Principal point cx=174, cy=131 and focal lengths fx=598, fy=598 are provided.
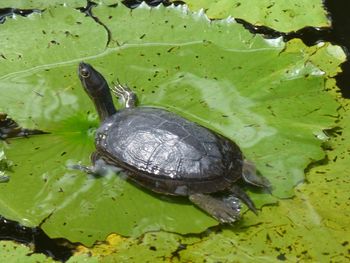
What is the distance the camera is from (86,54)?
3.76 meters

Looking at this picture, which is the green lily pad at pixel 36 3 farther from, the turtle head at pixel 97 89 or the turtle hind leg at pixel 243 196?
the turtle hind leg at pixel 243 196

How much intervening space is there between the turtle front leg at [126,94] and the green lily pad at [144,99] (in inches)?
2.7

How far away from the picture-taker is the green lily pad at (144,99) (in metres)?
3.06

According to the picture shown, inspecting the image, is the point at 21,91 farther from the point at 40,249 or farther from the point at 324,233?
the point at 324,233

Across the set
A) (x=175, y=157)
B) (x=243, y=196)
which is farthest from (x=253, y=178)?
(x=175, y=157)

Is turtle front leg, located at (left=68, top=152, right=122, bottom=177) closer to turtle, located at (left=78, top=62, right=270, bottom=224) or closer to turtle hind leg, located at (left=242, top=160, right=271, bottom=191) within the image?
turtle, located at (left=78, top=62, right=270, bottom=224)

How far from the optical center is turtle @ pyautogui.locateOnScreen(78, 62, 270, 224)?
3.03m

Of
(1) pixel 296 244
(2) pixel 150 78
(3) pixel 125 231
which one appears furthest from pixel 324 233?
(2) pixel 150 78

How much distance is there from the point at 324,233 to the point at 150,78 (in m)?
1.37

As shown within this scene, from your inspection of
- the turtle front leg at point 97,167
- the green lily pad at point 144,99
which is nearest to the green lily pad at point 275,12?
the green lily pad at point 144,99

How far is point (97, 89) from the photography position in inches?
128

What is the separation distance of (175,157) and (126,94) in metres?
0.62

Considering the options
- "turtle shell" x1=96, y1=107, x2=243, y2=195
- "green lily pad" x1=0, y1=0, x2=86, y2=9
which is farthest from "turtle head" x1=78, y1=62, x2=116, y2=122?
"green lily pad" x1=0, y1=0, x2=86, y2=9

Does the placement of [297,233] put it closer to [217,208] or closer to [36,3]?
[217,208]
